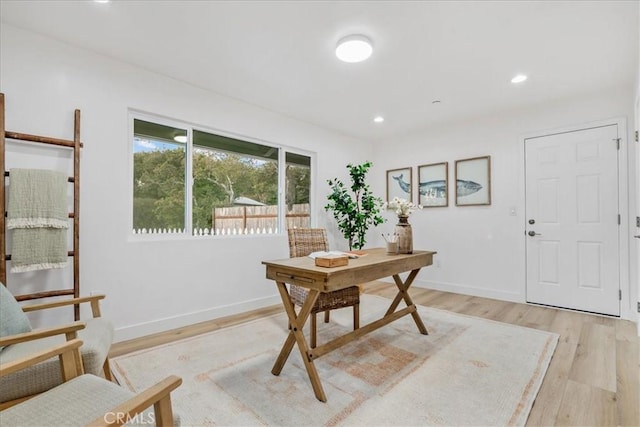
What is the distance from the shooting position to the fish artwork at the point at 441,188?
4.28 meters

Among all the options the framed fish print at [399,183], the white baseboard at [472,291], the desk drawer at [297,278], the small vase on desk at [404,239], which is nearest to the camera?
the desk drawer at [297,278]

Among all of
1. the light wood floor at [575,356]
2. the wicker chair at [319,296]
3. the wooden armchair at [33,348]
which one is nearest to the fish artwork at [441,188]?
the light wood floor at [575,356]

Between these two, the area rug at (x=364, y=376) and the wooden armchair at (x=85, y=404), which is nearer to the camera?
the wooden armchair at (x=85, y=404)

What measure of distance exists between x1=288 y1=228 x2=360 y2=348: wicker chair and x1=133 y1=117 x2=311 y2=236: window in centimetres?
108

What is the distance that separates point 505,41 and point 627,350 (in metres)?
2.65

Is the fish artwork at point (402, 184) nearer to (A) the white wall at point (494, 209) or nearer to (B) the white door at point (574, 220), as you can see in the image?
(A) the white wall at point (494, 209)

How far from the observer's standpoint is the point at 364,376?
2.03 m

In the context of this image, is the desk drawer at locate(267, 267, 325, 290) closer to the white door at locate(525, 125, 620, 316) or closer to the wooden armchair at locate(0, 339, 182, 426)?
the wooden armchair at locate(0, 339, 182, 426)

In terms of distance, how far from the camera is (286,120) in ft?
13.4

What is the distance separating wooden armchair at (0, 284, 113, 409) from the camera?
129 centimetres

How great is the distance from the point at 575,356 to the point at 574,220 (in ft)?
5.96

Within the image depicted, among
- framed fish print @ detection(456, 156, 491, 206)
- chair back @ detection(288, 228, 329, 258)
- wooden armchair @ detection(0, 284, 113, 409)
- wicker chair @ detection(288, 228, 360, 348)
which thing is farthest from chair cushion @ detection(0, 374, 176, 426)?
framed fish print @ detection(456, 156, 491, 206)

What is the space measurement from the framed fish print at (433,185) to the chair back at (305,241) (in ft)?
7.87

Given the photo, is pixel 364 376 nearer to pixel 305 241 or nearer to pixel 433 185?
pixel 305 241
